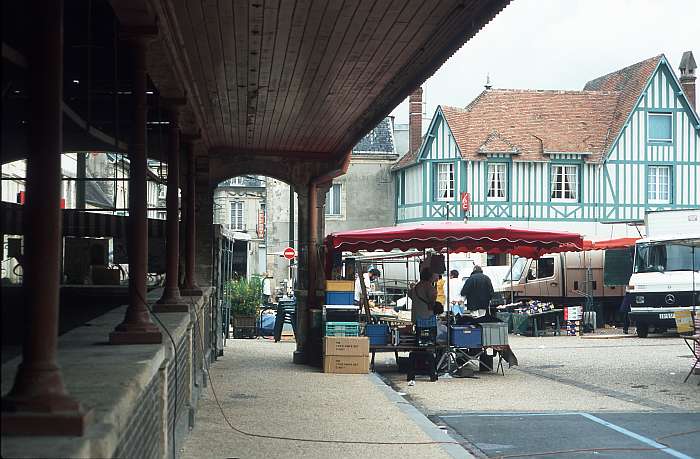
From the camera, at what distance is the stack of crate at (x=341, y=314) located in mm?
15797

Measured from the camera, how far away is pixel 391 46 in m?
9.20

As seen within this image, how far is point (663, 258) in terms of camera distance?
84.0ft

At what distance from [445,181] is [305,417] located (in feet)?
105

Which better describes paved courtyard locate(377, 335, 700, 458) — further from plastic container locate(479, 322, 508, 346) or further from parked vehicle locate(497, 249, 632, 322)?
parked vehicle locate(497, 249, 632, 322)

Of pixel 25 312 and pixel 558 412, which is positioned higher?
pixel 25 312

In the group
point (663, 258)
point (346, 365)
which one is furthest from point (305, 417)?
point (663, 258)

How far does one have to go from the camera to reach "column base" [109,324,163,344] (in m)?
5.99

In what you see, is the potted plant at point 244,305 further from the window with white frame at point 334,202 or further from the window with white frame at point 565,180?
the window with white frame at point 334,202

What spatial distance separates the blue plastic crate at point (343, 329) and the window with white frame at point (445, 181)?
87.7 ft

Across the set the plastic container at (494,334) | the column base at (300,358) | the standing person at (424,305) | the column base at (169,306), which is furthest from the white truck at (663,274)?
the column base at (169,306)

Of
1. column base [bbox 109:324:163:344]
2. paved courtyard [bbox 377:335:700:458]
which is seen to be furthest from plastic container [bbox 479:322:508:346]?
column base [bbox 109:324:163:344]

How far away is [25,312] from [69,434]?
1.46 feet

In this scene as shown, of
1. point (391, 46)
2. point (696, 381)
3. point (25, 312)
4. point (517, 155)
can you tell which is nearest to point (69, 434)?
point (25, 312)

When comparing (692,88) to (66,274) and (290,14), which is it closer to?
(66,274)
